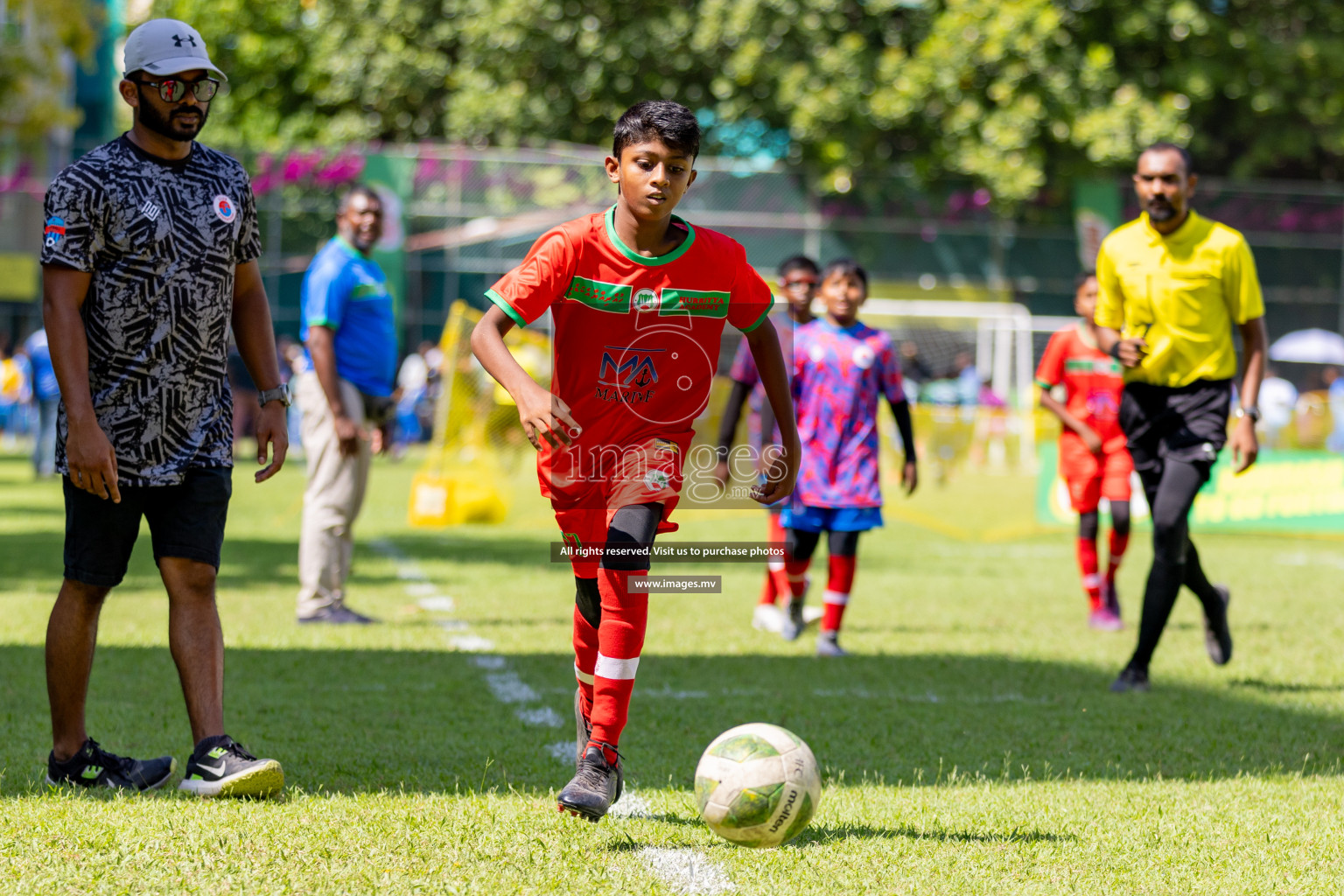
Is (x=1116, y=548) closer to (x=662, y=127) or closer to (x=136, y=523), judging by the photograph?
(x=662, y=127)

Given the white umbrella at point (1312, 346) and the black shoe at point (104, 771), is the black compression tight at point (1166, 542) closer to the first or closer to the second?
the black shoe at point (104, 771)

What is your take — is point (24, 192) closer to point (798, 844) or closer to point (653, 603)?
point (653, 603)

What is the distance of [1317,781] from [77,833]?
369cm

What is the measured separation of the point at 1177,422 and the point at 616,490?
3097 millimetres

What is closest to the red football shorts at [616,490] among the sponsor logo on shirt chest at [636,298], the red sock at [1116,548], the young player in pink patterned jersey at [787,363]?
the sponsor logo on shirt chest at [636,298]

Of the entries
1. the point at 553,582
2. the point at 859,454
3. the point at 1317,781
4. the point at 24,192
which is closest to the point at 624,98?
the point at 24,192

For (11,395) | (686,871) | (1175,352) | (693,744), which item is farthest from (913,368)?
(686,871)

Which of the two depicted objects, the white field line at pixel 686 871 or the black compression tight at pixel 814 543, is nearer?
the white field line at pixel 686 871

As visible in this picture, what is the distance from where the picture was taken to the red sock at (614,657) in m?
4.02

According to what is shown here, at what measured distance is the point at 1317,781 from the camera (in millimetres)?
4707

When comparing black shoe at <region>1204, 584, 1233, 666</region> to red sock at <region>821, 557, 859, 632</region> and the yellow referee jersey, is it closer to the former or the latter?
the yellow referee jersey

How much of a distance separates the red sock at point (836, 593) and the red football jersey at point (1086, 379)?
2407mm

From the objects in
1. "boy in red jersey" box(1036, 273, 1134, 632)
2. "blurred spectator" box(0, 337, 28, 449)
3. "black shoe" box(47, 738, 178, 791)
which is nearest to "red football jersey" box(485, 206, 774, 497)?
"black shoe" box(47, 738, 178, 791)

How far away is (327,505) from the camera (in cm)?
788
